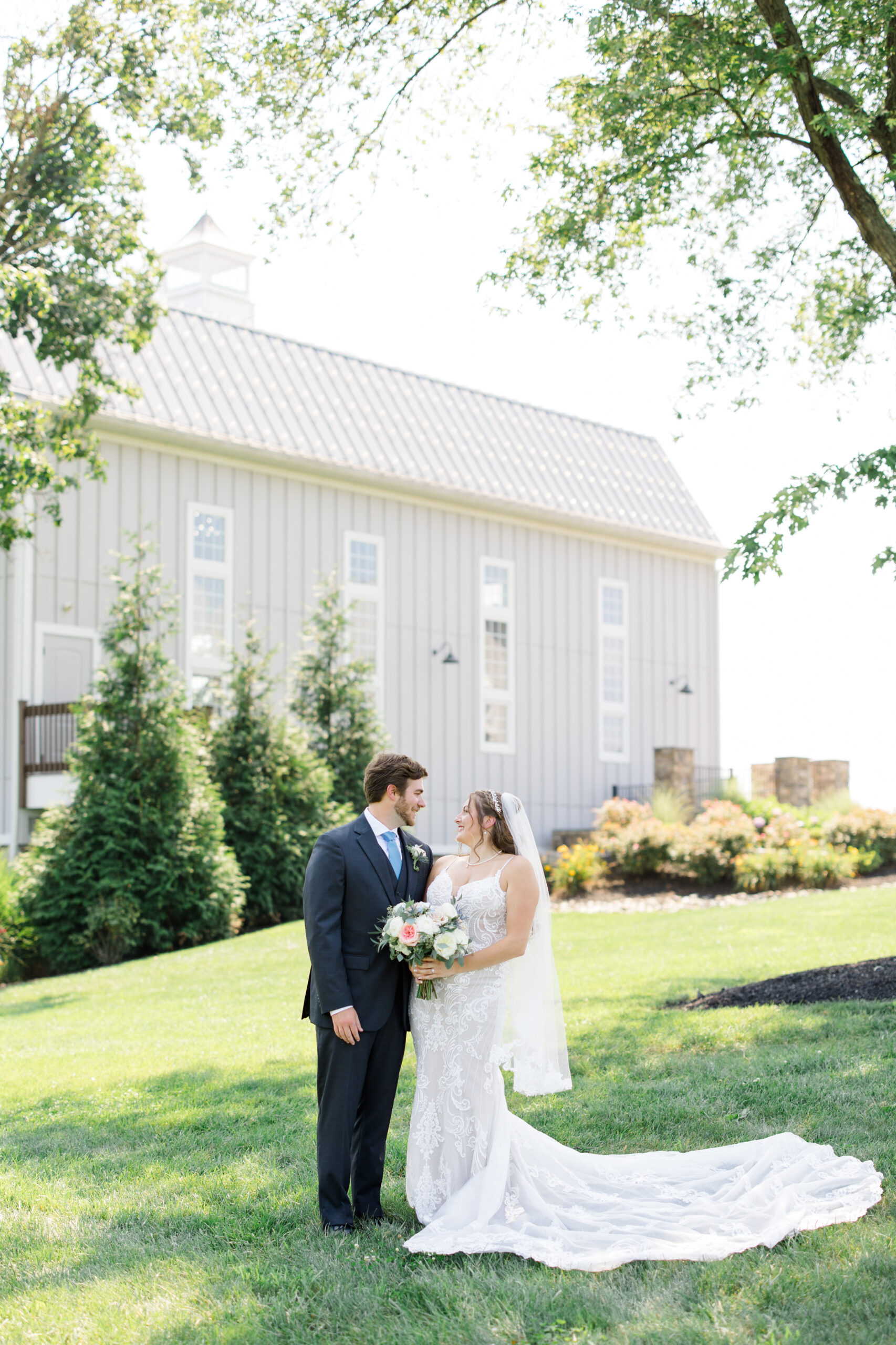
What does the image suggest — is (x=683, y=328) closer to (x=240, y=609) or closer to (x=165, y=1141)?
(x=165, y=1141)

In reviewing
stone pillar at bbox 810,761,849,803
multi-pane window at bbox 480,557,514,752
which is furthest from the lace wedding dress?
stone pillar at bbox 810,761,849,803

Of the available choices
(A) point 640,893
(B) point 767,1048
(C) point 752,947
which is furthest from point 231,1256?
(A) point 640,893

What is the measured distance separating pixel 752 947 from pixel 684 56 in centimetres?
775

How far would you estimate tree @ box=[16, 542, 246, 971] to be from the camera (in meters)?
14.8

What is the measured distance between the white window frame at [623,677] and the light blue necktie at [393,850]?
19.4m

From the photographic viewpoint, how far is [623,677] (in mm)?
24891

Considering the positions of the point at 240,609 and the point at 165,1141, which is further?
the point at 240,609

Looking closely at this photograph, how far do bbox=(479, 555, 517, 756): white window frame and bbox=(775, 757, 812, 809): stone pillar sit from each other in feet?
19.0

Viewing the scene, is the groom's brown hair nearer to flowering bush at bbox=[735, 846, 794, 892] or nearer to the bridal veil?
the bridal veil

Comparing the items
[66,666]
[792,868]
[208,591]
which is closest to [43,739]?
[66,666]

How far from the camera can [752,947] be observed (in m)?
11.8

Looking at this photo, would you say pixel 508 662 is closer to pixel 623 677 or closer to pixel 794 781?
pixel 623 677

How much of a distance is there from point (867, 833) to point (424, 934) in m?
16.2

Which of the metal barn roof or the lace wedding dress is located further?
the metal barn roof
